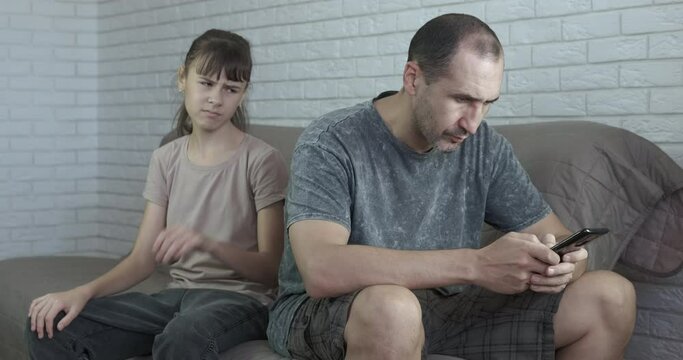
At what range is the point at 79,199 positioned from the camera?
5113 millimetres

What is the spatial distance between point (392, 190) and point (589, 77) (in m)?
0.91

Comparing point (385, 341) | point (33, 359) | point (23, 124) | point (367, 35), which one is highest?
point (367, 35)

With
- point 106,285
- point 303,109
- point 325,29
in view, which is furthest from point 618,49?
point 106,285

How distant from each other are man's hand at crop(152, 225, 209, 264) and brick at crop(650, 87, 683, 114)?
1.27 m

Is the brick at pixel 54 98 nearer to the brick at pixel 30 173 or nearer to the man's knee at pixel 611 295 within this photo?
the brick at pixel 30 173

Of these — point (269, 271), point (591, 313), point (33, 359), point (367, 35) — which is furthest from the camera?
point (367, 35)

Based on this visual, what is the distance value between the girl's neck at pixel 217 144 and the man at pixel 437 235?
1.88 feet

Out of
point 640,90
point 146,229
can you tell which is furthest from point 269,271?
point 640,90

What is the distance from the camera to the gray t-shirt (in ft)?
7.21

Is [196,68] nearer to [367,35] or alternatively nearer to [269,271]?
[269,271]

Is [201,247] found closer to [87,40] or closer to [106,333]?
[106,333]

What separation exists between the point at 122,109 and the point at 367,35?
5.91 feet

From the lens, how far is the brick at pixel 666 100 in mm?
2699

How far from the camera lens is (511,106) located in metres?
3.12
